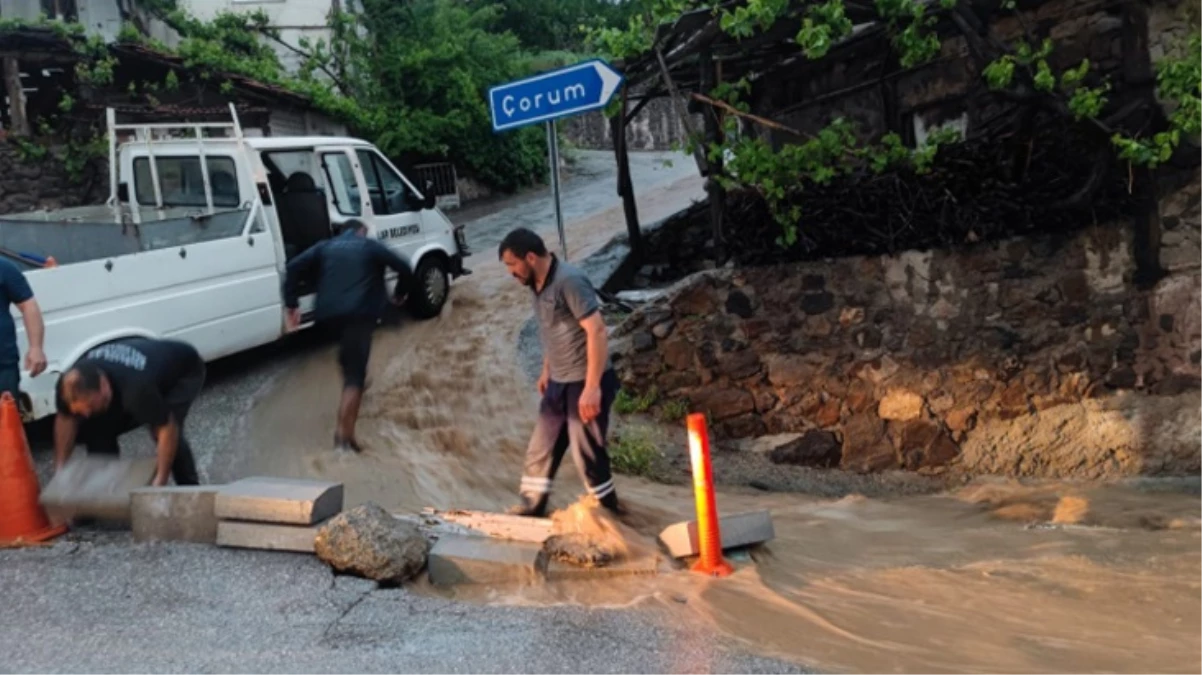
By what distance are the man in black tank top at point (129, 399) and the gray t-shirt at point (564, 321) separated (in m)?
2.07

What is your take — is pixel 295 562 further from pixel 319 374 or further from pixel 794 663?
pixel 319 374

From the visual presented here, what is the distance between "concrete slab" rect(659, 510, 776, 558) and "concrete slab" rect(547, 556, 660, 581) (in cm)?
17

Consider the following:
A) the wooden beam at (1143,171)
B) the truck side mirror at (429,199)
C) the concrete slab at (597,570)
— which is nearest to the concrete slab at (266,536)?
the concrete slab at (597,570)

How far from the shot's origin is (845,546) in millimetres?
6285

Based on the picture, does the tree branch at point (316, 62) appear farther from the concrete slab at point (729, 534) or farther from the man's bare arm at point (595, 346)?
the concrete slab at point (729, 534)

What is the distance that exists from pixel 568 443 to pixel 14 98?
1513 centimetres

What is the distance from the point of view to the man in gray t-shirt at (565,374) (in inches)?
219

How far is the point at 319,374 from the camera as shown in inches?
351

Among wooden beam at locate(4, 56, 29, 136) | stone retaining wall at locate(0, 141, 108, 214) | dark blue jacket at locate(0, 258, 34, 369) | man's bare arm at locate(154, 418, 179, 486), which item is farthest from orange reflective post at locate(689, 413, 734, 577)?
wooden beam at locate(4, 56, 29, 136)

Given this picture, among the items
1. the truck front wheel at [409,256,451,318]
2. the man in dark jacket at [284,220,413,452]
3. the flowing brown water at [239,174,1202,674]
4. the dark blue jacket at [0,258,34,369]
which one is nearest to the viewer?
the flowing brown water at [239,174,1202,674]

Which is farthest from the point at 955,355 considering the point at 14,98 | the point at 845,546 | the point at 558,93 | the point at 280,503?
the point at 14,98

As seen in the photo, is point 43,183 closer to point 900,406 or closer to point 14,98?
point 14,98

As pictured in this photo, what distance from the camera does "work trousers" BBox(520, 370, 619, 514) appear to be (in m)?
5.70

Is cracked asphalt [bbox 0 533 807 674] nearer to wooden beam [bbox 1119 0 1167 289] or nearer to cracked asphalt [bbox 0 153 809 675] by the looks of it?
cracked asphalt [bbox 0 153 809 675]
